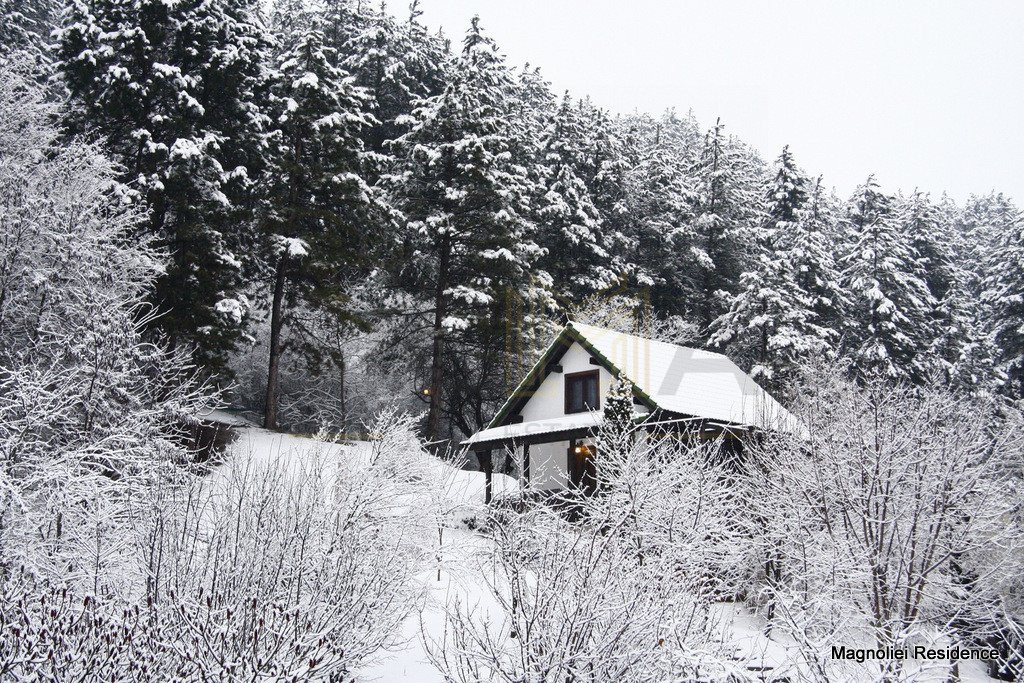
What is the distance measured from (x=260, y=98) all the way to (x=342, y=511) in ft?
79.2

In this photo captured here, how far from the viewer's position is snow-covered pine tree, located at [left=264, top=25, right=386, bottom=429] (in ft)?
91.0

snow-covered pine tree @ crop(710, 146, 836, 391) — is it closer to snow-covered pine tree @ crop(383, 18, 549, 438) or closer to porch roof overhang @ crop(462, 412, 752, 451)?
snow-covered pine tree @ crop(383, 18, 549, 438)

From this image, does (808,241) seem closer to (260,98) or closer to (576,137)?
(576,137)

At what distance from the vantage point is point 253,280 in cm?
2825

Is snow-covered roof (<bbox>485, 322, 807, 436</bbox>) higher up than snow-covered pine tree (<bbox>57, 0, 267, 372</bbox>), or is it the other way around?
snow-covered pine tree (<bbox>57, 0, 267, 372</bbox>)

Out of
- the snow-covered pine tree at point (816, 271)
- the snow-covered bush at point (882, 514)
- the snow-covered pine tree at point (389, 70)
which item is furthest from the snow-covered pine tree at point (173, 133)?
the snow-covered pine tree at point (816, 271)

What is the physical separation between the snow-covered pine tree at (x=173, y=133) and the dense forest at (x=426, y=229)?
0.27 ft

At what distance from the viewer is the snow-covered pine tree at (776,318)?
1282 inches

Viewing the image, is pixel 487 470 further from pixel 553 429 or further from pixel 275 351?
pixel 275 351

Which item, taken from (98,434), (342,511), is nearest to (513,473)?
(98,434)

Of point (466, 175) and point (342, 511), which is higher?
point (466, 175)

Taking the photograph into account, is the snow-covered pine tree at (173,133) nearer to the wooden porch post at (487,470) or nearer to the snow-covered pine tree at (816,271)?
the wooden porch post at (487,470)

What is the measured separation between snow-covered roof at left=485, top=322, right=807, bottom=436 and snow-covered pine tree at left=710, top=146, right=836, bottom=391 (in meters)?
5.93

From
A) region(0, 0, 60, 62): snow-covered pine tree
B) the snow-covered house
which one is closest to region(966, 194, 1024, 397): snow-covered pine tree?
the snow-covered house
